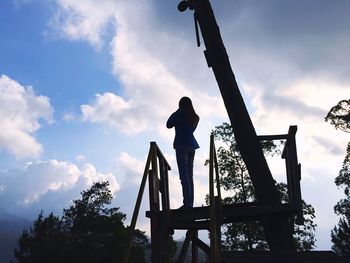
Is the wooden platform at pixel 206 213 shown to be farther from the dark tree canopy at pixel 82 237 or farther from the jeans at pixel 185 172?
the dark tree canopy at pixel 82 237

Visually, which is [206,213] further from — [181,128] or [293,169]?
[293,169]

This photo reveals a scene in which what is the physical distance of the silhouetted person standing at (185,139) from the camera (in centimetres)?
671

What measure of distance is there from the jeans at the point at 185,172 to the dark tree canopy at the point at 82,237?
30.8 meters

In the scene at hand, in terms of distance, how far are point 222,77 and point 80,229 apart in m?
37.2

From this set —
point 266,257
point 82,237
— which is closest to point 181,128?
point 266,257

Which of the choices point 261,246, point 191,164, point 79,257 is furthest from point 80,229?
point 191,164

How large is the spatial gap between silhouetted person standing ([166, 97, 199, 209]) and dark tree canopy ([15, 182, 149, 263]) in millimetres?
30790

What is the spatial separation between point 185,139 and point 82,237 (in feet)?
118

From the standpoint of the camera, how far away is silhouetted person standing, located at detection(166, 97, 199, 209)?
6711mm

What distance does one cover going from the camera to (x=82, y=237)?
4022 cm

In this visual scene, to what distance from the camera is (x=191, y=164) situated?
6.93 meters

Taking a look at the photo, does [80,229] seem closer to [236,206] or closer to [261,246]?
[261,246]

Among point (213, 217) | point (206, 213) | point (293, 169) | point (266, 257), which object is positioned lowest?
point (213, 217)

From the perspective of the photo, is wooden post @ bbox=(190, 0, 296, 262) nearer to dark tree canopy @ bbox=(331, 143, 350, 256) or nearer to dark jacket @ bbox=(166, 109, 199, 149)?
dark jacket @ bbox=(166, 109, 199, 149)
